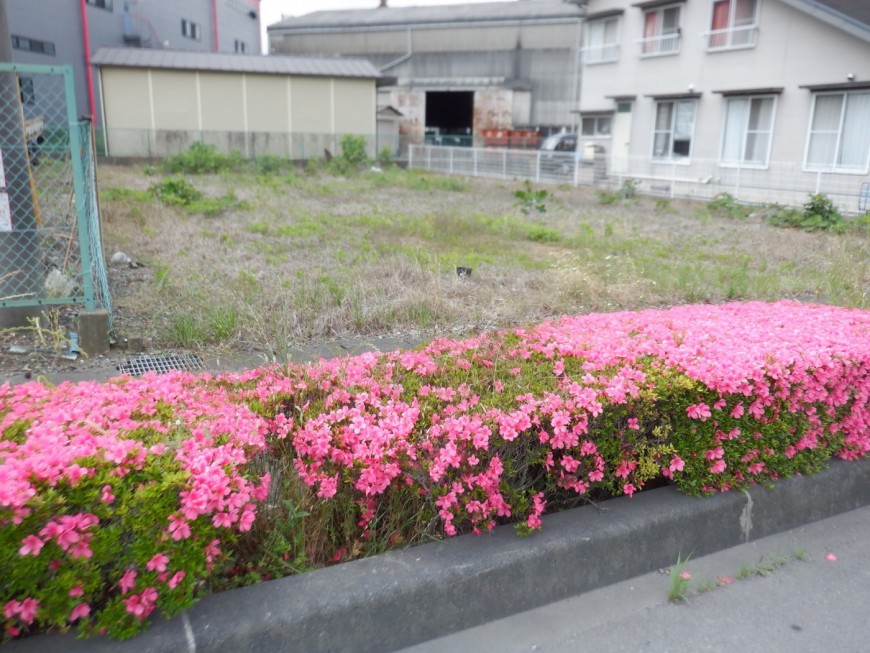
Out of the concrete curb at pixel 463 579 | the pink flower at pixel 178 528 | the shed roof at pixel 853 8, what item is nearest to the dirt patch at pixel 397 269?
the concrete curb at pixel 463 579

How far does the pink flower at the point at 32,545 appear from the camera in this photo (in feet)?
6.02

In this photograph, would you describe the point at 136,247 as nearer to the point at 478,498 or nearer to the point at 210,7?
the point at 478,498

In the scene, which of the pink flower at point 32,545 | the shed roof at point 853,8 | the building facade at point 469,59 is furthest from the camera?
the building facade at point 469,59

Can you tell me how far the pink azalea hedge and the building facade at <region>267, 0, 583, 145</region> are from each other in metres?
28.8

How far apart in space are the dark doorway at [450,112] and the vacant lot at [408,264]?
23.2 m

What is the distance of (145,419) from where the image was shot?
100 inches

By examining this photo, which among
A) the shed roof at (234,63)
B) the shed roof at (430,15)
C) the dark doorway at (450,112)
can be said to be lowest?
the dark doorway at (450,112)

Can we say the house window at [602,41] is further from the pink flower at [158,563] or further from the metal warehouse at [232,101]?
the pink flower at [158,563]

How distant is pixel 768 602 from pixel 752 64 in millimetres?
18450

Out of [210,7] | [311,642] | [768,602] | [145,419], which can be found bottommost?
[768,602]

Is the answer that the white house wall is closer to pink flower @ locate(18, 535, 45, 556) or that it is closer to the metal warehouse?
the metal warehouse

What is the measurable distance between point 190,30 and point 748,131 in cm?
2564

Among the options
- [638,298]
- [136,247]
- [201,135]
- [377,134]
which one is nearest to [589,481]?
[638,298]

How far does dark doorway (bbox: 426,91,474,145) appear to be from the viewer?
37156 millimetres
